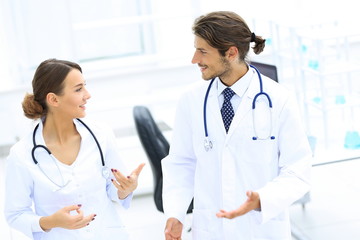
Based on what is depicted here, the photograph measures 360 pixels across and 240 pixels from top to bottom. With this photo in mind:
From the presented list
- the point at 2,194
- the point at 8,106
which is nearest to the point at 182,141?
the point at 2,194

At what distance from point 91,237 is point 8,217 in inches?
11.2

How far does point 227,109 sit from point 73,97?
0.53 m

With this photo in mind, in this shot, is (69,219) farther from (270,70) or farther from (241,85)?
(270,70)

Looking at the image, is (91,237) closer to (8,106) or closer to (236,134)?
(236,134)

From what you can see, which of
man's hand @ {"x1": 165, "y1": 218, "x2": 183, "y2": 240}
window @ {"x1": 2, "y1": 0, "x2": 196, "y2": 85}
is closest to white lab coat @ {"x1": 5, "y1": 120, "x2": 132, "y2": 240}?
man's hand @ {"x1": 165, "y1": 218, "x2": 183, "y2": 240}

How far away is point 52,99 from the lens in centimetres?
227

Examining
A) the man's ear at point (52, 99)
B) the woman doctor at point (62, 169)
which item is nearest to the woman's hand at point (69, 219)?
the woman doctor at point (62, 169)

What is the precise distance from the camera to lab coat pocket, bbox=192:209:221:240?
2156 millimetres

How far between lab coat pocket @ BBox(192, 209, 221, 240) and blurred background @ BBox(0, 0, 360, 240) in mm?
2076

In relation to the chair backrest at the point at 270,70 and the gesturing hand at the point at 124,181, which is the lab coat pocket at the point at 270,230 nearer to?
the gesturing hand at the point at 124,181

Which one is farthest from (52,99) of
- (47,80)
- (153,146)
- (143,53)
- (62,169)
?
(143,53)

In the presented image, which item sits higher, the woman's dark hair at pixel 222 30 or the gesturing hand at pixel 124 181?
the woman's dark hair at pixel 222 30

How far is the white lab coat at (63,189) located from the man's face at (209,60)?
17.5 inches

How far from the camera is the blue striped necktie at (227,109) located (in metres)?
2.13
